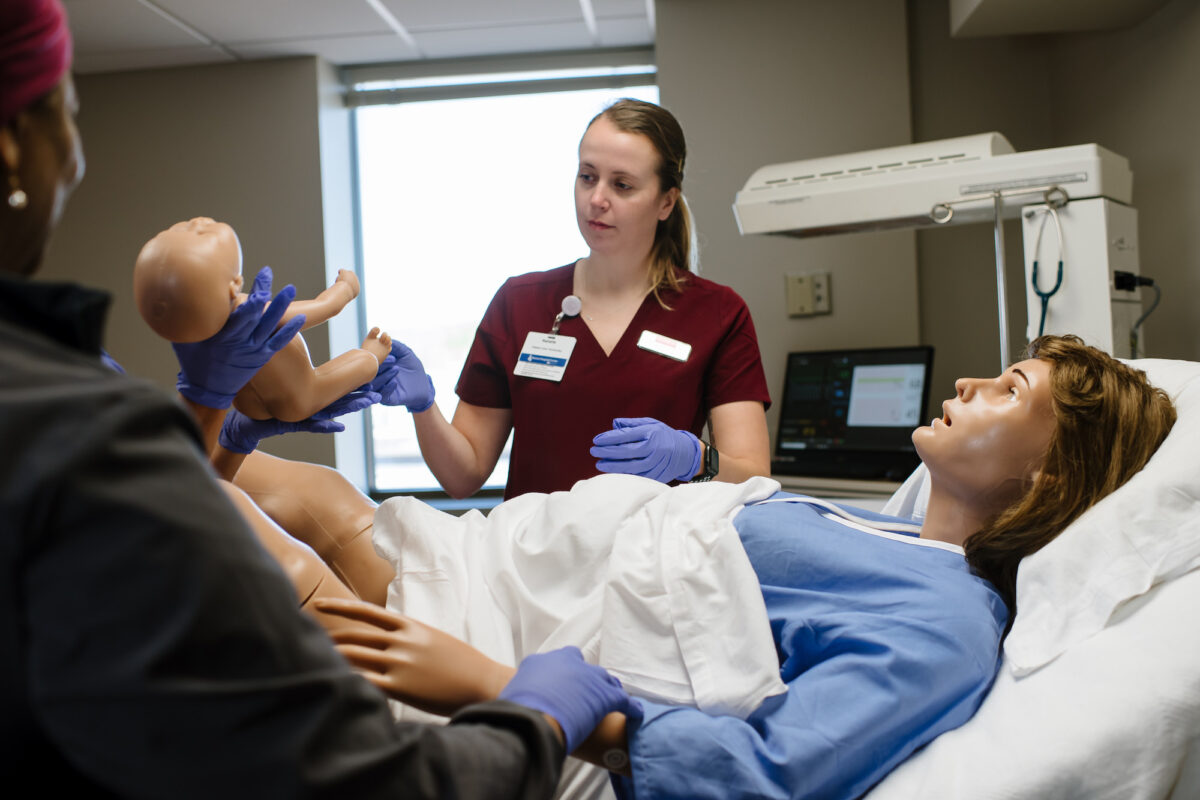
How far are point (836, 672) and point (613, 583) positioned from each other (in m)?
0.30

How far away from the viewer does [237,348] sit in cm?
118

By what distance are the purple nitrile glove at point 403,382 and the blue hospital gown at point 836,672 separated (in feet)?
2.44

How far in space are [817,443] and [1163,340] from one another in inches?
42.5

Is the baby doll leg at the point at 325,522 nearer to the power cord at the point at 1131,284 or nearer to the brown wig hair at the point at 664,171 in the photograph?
the brown wig hair at the point at 664,171

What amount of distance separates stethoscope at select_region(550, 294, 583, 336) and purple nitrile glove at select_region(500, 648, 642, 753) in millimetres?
1217

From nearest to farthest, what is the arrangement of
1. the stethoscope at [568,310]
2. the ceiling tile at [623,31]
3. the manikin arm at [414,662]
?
the manikin arm at [414,662]
the stethoscope at [568,310]
the ceiling tile at [623,31]

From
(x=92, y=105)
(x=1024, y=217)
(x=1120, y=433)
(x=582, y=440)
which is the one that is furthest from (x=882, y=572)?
(x=92, y=105)

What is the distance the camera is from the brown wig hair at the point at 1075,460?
127 centimetres

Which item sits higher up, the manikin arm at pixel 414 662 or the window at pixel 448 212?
the window at pixel 448 212

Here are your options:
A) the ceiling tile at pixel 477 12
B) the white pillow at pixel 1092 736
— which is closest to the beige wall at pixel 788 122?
the ceiling tile at pixel 477 12

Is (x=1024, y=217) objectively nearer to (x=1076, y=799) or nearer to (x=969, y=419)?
(x=969, y=419)

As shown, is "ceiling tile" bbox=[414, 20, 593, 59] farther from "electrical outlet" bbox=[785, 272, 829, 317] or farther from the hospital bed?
the hospital bed

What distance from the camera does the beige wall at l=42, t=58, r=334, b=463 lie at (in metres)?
3.59

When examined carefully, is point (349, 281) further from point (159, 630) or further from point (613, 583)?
point (159, 630)
